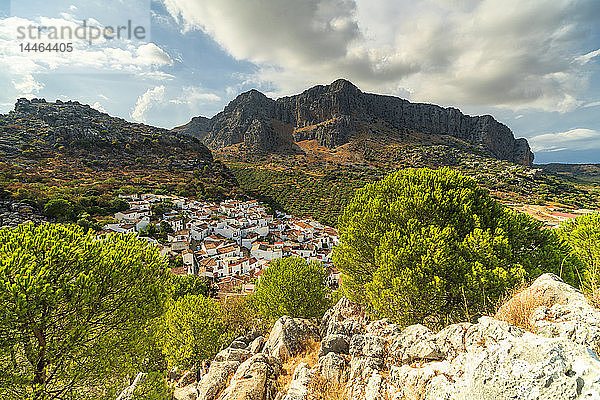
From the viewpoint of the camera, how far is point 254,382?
9.86 meters

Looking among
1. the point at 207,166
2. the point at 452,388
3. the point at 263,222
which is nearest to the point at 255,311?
the point at 452,388

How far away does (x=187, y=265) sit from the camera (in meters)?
43.2

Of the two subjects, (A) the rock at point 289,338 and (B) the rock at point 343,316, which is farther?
(B) the rock at point 343,316

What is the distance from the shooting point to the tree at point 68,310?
28.0 ft

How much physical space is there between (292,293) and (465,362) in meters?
17.0

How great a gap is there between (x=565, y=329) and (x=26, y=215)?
6898cm

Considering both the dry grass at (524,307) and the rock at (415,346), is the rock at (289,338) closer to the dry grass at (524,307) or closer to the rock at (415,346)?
the rock at (415,346)

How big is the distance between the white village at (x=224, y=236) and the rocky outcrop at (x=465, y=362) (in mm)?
27543

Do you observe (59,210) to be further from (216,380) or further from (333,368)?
(333,368)

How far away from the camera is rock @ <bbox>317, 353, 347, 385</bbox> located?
8375mm

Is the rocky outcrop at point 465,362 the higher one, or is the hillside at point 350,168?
the hillside at point 350,168

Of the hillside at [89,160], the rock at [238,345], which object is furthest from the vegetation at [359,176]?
the rock at [238,345]

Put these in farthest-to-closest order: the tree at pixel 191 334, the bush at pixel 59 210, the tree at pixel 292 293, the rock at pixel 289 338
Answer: the bush at pixel 59 210, the tree at pixel 292 293, the tree at pixel 191 334, the rock at pixel 289 338

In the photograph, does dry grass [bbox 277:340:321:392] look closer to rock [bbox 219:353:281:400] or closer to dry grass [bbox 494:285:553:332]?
rock [bbox 219:353:281:400]
